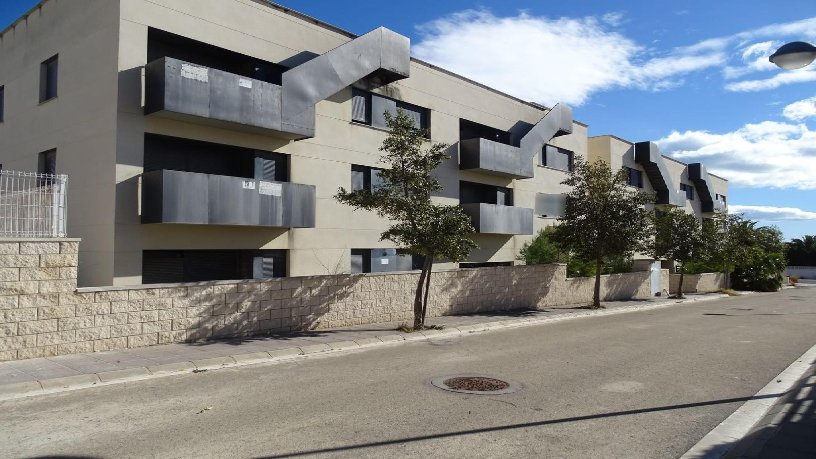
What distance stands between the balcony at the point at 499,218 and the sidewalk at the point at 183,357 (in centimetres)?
827

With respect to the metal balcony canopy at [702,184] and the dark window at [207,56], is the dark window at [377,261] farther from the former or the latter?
the metal balcony canopy at [702,184]

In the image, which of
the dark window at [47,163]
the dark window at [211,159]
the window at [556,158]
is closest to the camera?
the dark window at [211,159]

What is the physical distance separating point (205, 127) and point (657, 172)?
34803 millimetres

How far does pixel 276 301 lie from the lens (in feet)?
43.9

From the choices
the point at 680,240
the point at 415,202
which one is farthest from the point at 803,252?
the point at 415,202

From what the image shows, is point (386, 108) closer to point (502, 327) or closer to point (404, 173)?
point (404, 173)

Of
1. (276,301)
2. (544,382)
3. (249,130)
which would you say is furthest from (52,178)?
(544,382)

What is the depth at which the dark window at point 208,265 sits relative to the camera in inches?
604

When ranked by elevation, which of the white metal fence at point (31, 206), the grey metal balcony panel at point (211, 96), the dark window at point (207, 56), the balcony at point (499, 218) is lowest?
the white metal fence at point (31, 206)

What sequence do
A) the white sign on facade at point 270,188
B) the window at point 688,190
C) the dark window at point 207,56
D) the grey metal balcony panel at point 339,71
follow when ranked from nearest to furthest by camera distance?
the dark window at point 207,56, the white sign on facade at point 270,188, the grey metal balcony panel at point 339,71, the window at point 688,190

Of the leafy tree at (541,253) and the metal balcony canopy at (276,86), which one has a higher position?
the metal balcony canopy at (276,86)

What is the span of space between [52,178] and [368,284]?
301 inches

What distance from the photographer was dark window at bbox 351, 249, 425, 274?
20.4 meters

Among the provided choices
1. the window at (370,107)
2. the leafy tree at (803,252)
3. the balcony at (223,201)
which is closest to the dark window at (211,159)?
the balcony at (223,201)
